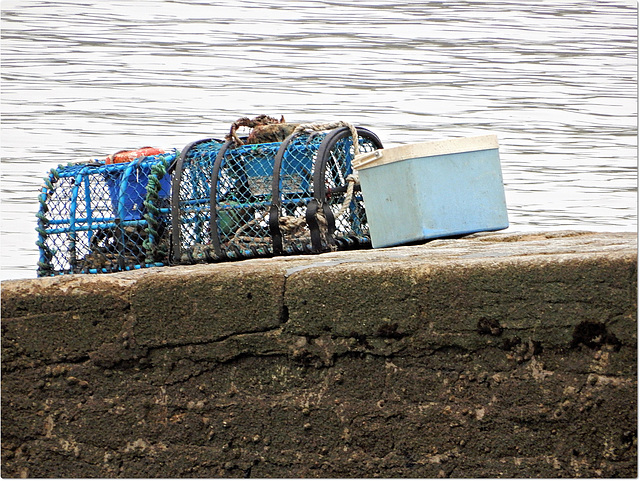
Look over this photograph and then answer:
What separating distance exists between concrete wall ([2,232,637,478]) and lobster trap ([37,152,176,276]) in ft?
3.50

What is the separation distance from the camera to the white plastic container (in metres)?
3.75

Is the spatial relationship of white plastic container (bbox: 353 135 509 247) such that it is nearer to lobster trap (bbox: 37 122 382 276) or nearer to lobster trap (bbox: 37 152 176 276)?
lobster trap (bbox: 37 122 382 276)

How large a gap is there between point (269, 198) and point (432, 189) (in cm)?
80

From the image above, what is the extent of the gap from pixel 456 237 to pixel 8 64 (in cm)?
543

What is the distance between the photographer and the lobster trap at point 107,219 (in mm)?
4258

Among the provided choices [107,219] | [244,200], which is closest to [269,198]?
[244,200]

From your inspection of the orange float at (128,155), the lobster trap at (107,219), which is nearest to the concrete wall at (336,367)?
the lobster trap at (107,219)

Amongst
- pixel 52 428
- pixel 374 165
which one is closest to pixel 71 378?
pixel 52 428

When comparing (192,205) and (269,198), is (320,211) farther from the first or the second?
(192,205)

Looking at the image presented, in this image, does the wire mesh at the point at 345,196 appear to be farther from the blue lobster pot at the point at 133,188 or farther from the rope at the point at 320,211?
the blue lobster pot at the point at 133,188

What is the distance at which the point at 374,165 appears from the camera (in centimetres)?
382

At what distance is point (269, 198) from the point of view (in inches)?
160

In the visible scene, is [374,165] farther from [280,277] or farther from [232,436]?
[232,436]

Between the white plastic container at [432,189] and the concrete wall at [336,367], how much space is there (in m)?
0.55
